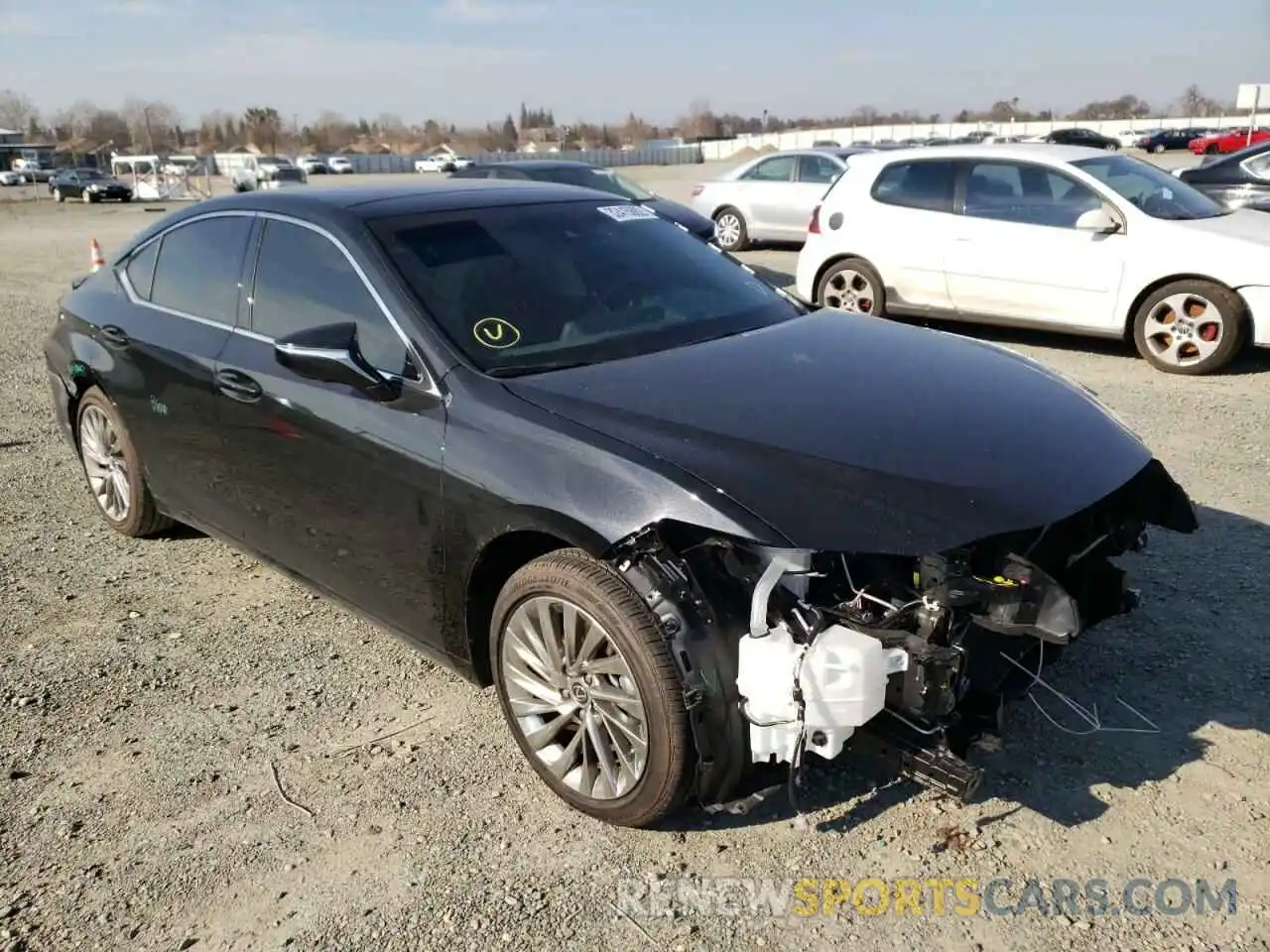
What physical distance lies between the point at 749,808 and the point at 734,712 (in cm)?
30

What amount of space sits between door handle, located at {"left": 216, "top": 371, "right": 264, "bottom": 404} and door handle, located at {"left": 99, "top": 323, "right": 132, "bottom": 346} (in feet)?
→ 2.99

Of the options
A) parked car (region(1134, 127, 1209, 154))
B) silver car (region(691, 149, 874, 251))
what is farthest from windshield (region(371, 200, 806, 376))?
parked car (region(1134, 127, 1209, 154))

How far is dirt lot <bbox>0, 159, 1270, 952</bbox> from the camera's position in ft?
8.59

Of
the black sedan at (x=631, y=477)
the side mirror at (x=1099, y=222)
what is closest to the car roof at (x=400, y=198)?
the black sedan at (x=631, y=477)

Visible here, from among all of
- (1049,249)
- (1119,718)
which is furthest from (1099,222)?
(1119,718)

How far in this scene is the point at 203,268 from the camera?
434 centimetres

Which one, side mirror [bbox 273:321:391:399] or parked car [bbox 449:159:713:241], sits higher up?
parked car [bbox 449:159:713:241]

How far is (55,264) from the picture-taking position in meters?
18.1

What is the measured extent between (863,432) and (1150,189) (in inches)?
260

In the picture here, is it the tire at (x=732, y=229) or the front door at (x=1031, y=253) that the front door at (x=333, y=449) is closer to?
the front door at (x=1031, y=253)

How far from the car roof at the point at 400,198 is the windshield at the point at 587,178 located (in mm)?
9250

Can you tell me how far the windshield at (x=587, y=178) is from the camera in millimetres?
13477

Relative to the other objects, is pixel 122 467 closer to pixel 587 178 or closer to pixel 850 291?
pixel 850 291

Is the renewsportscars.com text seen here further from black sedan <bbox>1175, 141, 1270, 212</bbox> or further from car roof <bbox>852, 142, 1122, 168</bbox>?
black sedan <bbox>1175, 141, 1270, 212</bbox>
